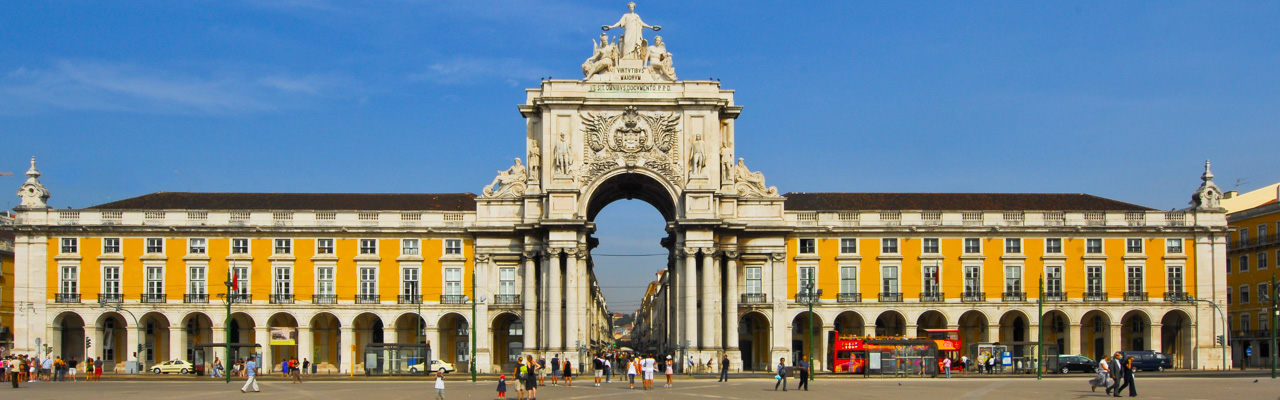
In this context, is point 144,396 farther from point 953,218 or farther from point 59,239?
point 953,218

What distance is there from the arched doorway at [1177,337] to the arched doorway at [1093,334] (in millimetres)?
3362

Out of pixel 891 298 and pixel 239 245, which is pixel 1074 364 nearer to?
pixel 891 298

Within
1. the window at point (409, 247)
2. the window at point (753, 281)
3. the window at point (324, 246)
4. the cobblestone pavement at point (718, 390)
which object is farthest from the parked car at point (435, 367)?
the window at point (753, 281)

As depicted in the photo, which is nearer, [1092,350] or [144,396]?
[144,396]

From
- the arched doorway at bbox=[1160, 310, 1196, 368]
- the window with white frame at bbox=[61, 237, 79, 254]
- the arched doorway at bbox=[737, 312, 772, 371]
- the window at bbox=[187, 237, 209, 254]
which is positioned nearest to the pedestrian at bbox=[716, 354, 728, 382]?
the arched doorway at bbox=[737, 312, 772, 371]

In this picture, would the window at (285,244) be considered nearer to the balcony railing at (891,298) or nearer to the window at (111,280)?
the window at (111,280)

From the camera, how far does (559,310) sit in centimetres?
7825


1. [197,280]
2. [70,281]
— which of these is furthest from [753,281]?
[70,281]

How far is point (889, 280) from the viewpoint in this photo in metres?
81.1

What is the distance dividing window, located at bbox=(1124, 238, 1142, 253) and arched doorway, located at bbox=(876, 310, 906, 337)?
13.9 meters

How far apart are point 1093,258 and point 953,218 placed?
851 cm

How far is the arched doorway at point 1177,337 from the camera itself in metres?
80.2

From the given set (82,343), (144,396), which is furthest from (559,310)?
(144,396)

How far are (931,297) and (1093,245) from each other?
10.1 meters
